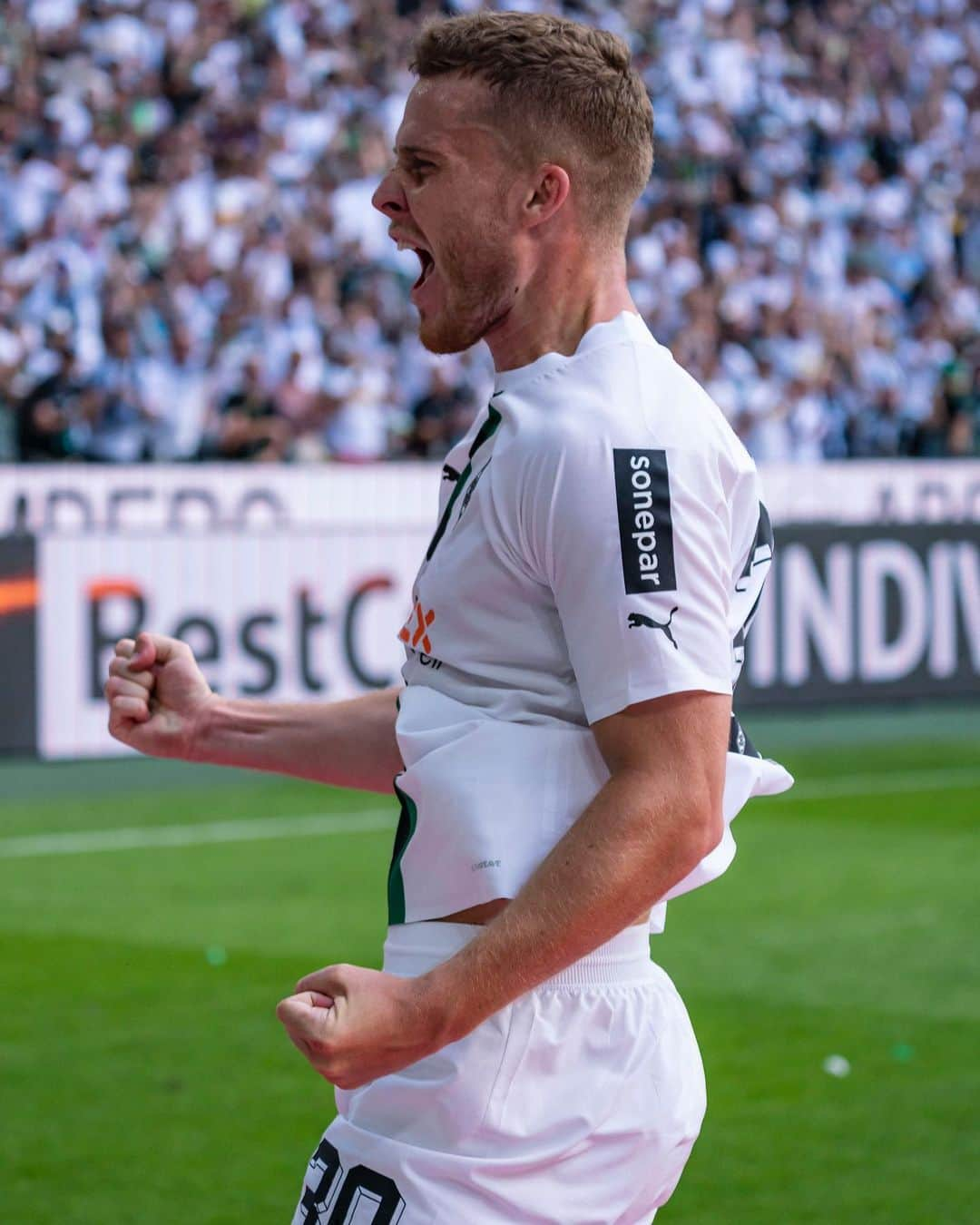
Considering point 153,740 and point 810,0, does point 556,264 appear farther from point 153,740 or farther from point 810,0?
point 810,0

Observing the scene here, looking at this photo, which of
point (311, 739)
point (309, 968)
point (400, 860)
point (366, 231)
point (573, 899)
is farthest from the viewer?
point (366, 231)

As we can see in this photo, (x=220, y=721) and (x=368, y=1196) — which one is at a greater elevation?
(x=220, y=721)

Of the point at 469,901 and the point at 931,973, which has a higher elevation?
the point at 469,901

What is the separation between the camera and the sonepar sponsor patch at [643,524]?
6.76 feet

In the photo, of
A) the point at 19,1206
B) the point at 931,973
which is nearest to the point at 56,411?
the point at 931,973

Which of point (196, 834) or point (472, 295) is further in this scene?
point (196, 834)

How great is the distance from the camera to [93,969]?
7676 millimetres

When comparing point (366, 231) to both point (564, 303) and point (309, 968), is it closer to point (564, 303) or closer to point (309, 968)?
point (309, 968)

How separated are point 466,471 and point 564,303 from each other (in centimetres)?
22

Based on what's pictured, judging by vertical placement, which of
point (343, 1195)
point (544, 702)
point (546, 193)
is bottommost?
point (343, 1195)

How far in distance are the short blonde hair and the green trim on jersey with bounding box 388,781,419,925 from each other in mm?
689

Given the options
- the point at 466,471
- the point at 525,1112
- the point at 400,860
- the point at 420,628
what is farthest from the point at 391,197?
the point at 525,1112

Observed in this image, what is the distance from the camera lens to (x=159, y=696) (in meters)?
2.80

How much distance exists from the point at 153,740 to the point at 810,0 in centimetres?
2190
